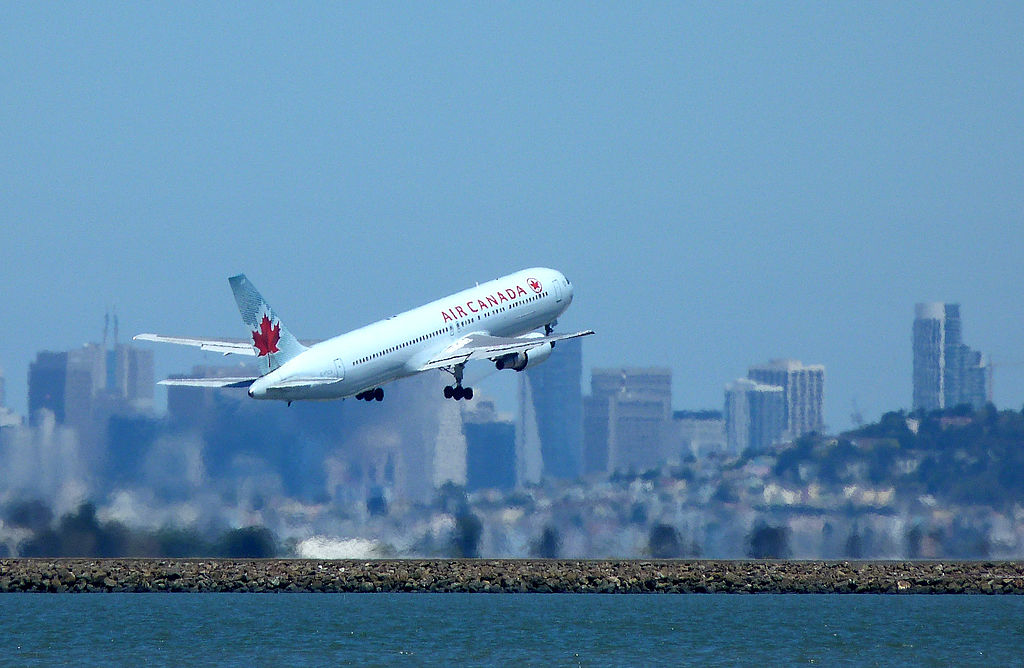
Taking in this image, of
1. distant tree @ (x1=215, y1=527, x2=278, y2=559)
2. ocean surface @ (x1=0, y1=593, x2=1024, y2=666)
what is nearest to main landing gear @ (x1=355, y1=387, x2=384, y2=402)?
ocean surface @ (x1=0, y1=593, x2=1024, y2=666)

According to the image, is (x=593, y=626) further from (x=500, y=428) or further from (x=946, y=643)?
(x=500, y=428)

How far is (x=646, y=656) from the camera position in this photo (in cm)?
10069

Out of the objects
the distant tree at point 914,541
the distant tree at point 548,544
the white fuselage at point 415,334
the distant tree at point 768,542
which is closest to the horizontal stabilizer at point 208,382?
the white fuselage at point 415,334

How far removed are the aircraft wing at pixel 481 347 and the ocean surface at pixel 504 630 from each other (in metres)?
13.7

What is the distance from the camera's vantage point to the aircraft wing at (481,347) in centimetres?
10519

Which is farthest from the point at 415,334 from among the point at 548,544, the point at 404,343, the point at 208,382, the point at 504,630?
the point at 548,544

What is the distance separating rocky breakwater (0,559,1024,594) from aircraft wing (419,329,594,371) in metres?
19.5

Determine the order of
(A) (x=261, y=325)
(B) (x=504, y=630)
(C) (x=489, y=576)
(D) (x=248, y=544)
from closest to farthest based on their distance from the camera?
(A) (x=261, y=325) < (B) (x=504, y=630) < (D) (x=248, y=544) < (C) (x=489, y=576)

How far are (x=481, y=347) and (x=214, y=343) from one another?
13549mm

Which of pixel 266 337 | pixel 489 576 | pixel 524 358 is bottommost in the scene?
pixel 489 576

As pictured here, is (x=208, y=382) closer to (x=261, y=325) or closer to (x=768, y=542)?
(x=261, y=325)

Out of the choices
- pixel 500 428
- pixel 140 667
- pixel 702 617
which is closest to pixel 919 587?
pixel 702 617

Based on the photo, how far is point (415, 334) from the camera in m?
104

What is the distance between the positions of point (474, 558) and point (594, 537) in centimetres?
1015
